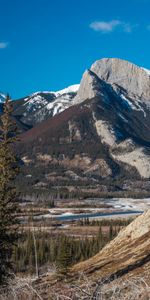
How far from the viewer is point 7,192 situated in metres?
44.4

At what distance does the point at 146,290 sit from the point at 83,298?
1.28 meters

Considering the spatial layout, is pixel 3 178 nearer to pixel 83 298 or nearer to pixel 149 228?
pixel 149 228

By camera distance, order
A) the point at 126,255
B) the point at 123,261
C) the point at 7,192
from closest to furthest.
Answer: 1. the point at 7,192
2. the point at 123,261
3. the point at 126,255

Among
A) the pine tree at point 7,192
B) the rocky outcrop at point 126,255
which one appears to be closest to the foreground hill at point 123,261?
the rocky outcrop at point 126,255

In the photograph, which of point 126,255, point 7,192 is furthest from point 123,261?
point 7,192

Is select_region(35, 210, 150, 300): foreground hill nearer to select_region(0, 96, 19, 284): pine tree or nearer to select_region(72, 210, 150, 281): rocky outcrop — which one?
select_region(72, 210, 150, 281): rocky outcrop

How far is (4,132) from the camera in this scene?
46000mm

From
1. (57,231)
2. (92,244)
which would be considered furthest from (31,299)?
(57,231)

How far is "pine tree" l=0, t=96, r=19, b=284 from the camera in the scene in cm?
4225

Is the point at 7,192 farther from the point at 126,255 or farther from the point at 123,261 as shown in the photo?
the point at 126,255

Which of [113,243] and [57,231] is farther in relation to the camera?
[57,231]

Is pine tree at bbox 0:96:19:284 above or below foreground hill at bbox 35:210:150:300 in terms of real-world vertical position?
above

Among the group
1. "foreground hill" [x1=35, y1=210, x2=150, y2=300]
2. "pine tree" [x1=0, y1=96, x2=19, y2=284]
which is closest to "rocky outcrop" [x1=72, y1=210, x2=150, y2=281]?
"foreground hill" [x1=35, y1=210, x2=150, y2=300]

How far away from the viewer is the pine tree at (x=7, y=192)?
42.2m
